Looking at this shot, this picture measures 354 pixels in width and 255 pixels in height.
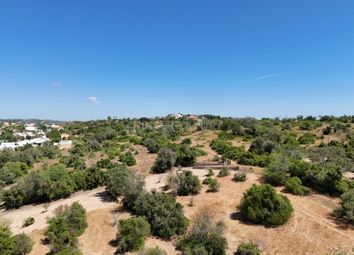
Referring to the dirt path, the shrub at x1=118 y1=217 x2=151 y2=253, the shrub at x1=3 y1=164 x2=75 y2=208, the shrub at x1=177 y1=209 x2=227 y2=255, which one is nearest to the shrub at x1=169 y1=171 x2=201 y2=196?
the dirt path

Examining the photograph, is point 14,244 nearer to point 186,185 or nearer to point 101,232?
point 101,232

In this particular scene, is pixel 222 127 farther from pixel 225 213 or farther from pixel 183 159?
pixel 225 213

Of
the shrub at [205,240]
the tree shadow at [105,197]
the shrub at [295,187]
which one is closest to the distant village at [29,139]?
the tree shadow at [105,197]

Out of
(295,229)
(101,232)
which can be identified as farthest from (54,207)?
(295,229)

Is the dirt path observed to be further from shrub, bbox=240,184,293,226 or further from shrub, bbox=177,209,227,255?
shrub, bbox=240,184,293,226

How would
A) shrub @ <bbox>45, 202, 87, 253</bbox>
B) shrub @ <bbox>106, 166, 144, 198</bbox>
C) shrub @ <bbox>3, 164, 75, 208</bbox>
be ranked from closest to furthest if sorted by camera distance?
shrub @ <bbox>45, 202, 87, 253</bbox> → shrub @ <bbox>106, 166, 144, 198</bbox> → shrub @ <bbox>3, 164, 75, 208</bbox>

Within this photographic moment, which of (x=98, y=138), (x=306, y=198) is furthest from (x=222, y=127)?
(x=306, y=198)

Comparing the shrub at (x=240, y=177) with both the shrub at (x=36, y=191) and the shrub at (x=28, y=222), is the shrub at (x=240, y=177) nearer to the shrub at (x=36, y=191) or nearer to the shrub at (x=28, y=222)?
the shrub at (x=36, y=191)
